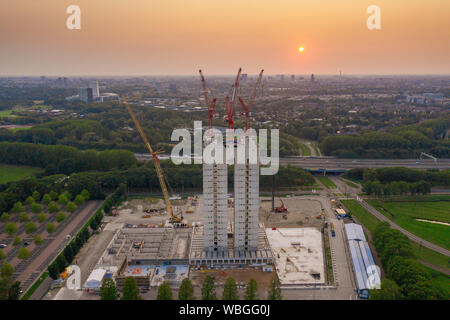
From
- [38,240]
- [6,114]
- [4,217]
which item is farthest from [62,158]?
[6,114]

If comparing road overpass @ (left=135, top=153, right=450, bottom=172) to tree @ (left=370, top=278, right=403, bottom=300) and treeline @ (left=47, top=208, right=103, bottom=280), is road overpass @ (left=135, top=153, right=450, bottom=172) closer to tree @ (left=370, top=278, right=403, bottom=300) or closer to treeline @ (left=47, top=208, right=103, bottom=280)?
treeline @ (left=47, top=208, right=103, bottom=280)

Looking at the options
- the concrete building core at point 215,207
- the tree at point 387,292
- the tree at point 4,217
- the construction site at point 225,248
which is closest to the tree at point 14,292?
the construction site at point 225,248

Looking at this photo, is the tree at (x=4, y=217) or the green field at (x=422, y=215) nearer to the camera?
the green field at (x=422, y=215)

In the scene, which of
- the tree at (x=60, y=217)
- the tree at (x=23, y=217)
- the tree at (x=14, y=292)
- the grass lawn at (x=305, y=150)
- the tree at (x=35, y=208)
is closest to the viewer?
the tree at (x=14, y=292)

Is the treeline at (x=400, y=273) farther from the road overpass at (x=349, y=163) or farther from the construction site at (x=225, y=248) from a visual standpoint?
the road overpass at (x=349, y=163)

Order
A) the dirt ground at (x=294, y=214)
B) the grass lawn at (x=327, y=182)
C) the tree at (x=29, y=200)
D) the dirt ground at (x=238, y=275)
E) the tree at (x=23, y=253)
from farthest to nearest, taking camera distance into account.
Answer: the grass lawn at (x=327, y=182) < the tree at (x=29, y=200) < the dirt ground at (x=294, y=214) < the tree at (x=23, y=253) < the dirt ground at (x=238, y=275)

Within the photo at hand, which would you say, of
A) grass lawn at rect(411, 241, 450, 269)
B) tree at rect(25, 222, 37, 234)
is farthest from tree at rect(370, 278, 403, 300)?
tree at rect(25, 222, 37, 234)

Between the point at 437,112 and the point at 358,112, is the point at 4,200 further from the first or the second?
the point at 437,112
